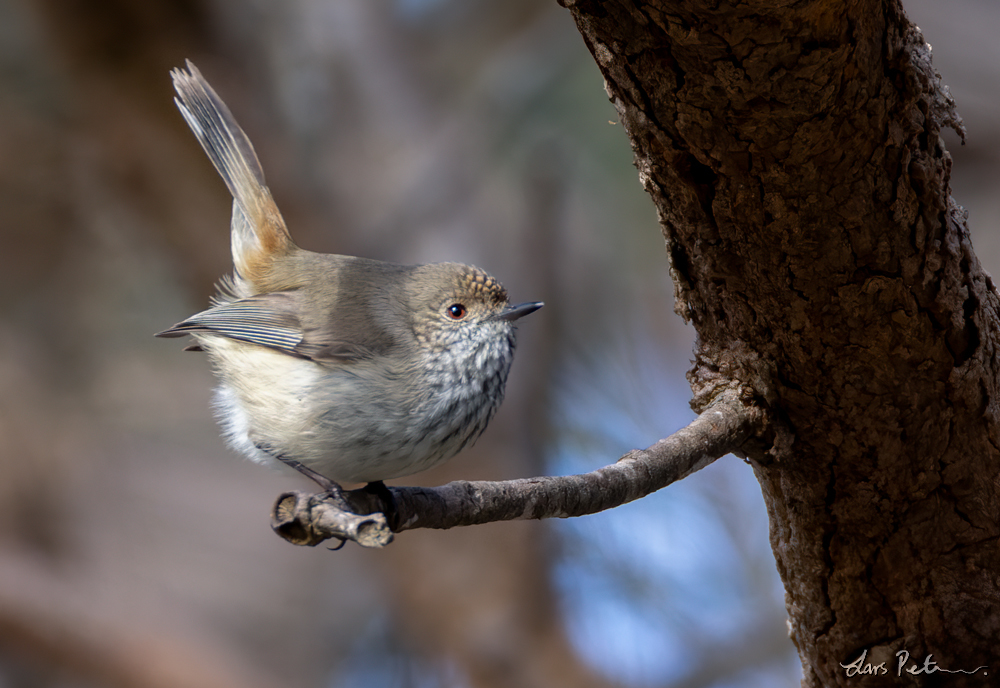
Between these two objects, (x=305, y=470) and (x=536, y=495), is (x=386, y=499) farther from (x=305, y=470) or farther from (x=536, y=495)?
(x=536, y=495)

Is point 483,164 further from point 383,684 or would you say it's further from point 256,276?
point 383,684

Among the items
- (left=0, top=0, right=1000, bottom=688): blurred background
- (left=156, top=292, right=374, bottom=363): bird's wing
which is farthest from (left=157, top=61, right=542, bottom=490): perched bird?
(left=0, top=0, right=1000, bottom=688): blurred background

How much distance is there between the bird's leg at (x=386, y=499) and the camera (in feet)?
5.06

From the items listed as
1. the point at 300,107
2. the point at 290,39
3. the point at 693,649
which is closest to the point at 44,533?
the point at 300,107

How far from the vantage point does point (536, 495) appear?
139 centimetres

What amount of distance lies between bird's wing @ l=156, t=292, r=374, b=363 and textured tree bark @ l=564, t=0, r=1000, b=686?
2.78 ft

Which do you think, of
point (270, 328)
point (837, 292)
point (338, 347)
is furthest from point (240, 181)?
point (837, 292)

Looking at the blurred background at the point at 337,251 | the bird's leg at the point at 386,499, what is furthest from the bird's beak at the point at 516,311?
the blurred background at the point at 337,251

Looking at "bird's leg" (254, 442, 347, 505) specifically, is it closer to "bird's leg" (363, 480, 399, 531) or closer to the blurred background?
"bird's leg" (363, 480, 399, 531)

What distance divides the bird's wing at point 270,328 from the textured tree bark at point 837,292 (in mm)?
846

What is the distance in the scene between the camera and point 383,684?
4.71 m

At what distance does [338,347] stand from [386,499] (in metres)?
0.41
